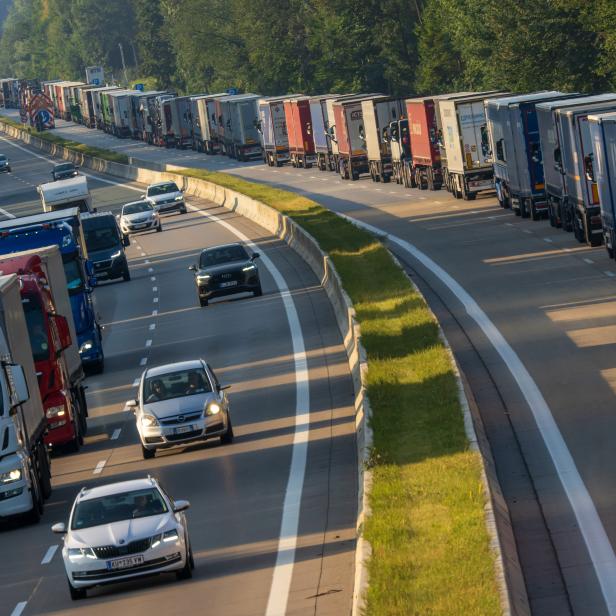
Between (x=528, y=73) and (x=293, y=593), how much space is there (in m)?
78.8

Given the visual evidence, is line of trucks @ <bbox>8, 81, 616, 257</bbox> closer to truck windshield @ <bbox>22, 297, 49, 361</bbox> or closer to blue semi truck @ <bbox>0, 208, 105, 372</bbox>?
blue semi truck @ <bbox>0, 208, 105, 372</bbox>

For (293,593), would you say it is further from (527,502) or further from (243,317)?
(243,317)

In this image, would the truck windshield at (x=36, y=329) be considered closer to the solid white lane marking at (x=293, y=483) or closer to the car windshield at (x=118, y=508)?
the solid white lane marking at (x=293, y=483)

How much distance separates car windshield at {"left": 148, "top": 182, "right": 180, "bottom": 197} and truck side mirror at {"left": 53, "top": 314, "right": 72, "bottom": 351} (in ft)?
183

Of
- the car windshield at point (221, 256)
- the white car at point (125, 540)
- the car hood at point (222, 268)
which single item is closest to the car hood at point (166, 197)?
the car windshield at point (221, 256)

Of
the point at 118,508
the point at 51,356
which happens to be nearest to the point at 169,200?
the point at 51,356

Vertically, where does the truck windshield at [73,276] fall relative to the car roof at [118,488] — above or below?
below

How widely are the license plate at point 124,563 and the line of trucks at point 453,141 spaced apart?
Answer: 2297 centimetres

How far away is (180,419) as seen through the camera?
1120 inches

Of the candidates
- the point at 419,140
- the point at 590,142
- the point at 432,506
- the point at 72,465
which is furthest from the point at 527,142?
the point at 432,506

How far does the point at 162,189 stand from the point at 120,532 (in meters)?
69.6

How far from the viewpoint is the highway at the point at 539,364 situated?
1806 cm

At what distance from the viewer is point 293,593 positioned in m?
18.0

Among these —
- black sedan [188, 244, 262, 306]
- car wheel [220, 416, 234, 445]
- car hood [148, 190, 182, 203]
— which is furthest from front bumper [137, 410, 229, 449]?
car hood [148, 190, 182, 203]
